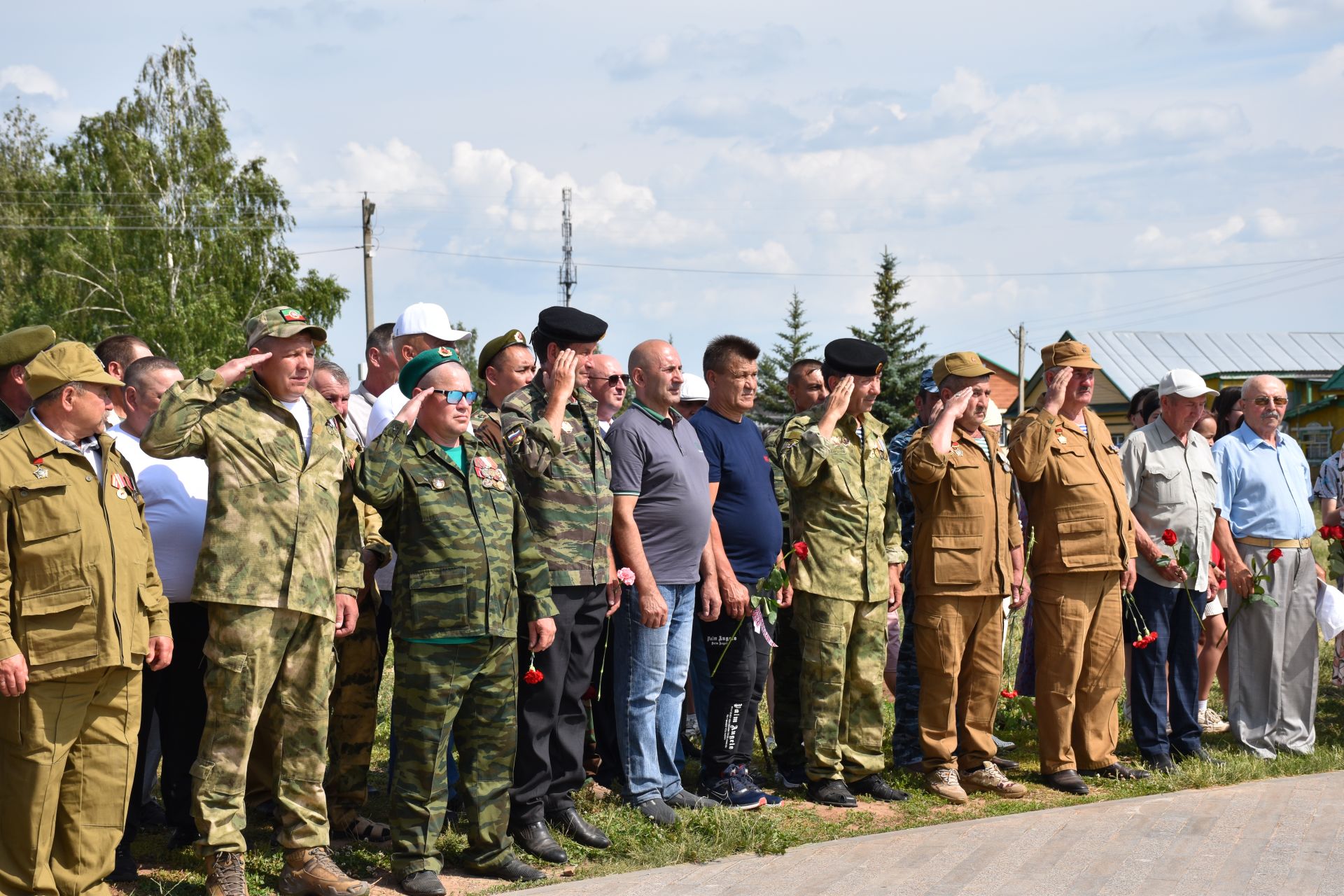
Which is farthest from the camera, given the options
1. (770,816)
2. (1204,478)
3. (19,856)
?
(1204,478)

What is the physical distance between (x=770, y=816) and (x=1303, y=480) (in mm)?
4241

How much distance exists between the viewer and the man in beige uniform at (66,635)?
427cm

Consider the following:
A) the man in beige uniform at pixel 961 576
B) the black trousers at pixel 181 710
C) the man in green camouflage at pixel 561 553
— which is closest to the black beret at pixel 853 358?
the man in beige uniform at pixel 961 576

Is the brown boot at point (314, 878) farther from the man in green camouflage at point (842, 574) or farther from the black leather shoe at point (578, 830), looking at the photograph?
the man in green camouflage at point (842, 574)

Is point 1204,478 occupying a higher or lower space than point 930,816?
higher

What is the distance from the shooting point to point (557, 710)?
546 cm

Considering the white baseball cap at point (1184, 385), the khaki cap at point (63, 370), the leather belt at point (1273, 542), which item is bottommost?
the leather belt at point (1273, 542)

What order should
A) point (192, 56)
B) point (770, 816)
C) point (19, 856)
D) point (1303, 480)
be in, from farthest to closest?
point (192, 56), point (1303, 480), point (770, 816), point (19, 856)

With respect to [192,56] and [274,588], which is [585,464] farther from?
[192,56]

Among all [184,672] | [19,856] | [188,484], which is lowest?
[19,856]

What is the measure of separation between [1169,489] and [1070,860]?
2.77m

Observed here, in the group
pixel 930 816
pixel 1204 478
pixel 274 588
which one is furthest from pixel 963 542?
pixel 274 588

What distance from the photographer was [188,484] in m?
5.16

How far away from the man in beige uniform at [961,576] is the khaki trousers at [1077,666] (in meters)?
0.29
